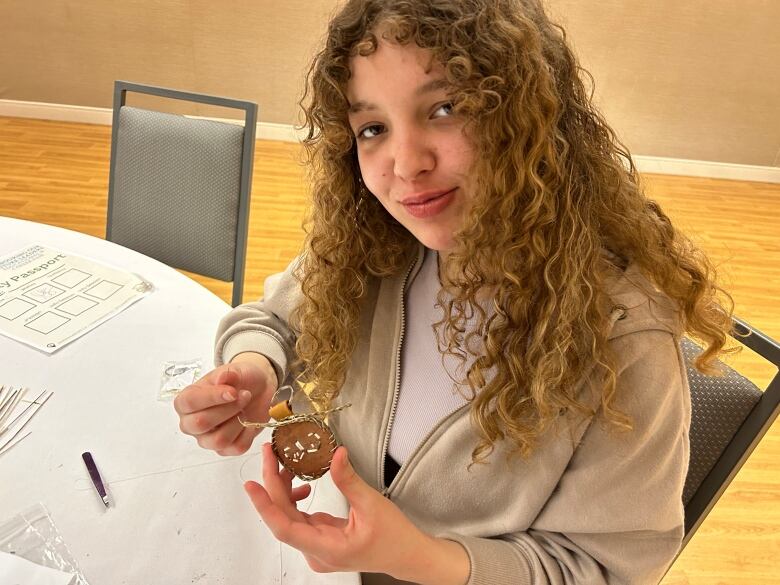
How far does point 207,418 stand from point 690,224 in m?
4.22

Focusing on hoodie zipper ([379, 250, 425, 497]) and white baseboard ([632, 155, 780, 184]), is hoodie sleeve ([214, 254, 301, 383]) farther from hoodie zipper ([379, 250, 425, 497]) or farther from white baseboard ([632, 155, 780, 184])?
white baseboard ([632, 155, 780, 184])

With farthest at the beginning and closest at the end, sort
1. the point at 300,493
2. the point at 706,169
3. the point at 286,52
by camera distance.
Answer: the point at 706,169
the point at 286,52
the point at 300,493

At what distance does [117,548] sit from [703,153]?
567cm

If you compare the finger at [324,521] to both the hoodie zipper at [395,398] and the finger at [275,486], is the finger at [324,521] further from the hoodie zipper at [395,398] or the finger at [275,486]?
the hoodie zipper at [395,398]

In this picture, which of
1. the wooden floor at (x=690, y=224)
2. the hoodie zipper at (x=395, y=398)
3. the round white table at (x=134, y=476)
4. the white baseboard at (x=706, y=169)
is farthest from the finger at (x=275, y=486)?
the white baseboard at (x=706, y=169)

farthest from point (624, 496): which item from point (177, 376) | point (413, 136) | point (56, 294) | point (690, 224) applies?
point (690, 224)

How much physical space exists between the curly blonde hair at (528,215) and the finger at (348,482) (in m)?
0.23

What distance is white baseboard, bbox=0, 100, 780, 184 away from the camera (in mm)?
4934

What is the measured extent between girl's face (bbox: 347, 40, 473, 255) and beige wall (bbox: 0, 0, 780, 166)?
4.04 m

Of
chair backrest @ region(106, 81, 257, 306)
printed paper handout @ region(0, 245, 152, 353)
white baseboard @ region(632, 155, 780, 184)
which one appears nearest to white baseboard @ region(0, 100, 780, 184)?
white baseboard @ region(632, 155, 780, 184)

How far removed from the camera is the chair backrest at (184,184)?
175cm

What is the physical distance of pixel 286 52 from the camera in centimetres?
476

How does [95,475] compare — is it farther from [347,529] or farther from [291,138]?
[291,138]

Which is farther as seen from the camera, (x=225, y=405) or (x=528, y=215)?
(x=225, y=405)
